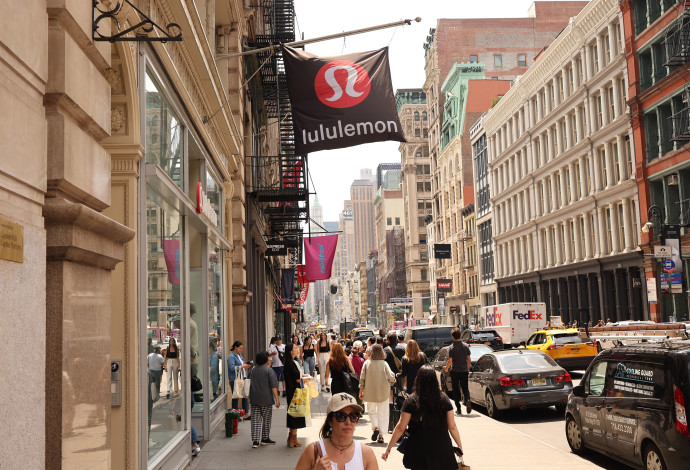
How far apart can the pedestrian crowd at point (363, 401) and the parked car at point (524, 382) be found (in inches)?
29.7

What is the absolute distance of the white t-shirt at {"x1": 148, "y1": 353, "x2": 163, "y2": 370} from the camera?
27.9 feet

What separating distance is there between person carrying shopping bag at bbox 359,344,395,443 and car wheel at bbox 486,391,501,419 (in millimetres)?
3914

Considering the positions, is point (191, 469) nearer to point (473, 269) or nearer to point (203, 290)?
point (203, 290)

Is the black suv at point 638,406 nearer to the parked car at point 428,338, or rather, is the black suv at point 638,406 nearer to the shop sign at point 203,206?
the shop sign at point 203,206

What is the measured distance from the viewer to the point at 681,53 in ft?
115

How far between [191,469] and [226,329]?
625 cm

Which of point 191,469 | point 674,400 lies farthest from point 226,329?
point 674,400

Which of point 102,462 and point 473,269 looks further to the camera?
point 473,269

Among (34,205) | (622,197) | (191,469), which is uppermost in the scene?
(622,197)

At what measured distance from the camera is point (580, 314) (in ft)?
168

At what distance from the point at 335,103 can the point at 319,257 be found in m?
17.3

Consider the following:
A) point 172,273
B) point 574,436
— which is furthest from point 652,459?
point 172,273

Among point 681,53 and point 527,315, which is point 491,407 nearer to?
point 681,53

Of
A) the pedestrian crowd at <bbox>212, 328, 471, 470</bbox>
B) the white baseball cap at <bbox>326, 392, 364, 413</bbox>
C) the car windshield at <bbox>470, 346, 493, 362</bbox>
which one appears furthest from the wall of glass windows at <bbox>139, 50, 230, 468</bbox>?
the car windshield at <bbox>470, 346, 493, 362</bbox>
